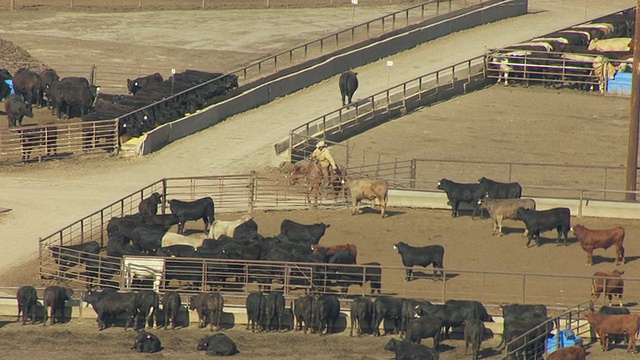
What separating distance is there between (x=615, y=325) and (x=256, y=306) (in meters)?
7.47

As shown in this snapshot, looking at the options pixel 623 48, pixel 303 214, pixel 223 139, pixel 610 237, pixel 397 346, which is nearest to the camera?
pixel 397 346

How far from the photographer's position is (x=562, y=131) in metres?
54.0

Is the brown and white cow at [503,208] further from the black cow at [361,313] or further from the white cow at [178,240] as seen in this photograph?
the white cow at [178,240]

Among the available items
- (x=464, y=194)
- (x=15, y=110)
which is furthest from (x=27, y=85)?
(x=464, y=194)

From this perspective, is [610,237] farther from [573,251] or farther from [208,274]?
[208,274]

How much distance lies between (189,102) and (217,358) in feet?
63.5

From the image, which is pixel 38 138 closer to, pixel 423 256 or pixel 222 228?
pixel 222 228

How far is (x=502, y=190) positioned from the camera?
44000mm

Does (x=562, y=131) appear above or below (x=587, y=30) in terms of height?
below

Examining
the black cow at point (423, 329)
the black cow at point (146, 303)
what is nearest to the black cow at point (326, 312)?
the black cow at point (423, 329)

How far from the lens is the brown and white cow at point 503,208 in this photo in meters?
42.2

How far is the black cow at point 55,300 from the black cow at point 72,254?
2.04 metres

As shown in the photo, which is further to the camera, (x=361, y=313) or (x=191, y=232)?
(x=191, y=232)

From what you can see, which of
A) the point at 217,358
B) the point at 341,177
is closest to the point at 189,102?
the point at 341,177
